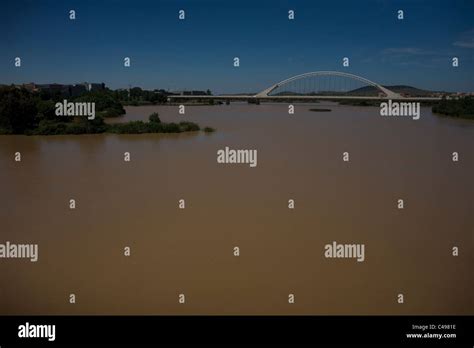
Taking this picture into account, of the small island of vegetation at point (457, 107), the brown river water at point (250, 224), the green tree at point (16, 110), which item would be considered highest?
the green tree at point (16, 110)

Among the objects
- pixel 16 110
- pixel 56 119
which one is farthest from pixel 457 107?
pixel 16 110

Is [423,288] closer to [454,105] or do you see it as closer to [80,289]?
[80,289]

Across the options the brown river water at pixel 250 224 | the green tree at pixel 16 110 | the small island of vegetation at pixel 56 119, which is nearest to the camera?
the brown river water at pixel 250 224

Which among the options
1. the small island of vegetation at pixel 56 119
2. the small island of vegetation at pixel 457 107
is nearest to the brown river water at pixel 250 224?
the small island of vegetation at pixel 457 107

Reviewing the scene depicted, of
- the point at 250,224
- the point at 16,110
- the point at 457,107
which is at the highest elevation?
the point at 16,110

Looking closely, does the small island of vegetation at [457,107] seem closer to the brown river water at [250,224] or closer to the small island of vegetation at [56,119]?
the brown river water at [250,224]

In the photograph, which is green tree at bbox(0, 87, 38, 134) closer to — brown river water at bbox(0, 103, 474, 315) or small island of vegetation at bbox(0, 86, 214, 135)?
small island of vegetation at bbox(0, 86, 214, 135)

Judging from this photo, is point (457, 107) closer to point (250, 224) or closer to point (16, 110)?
point (250, 224)

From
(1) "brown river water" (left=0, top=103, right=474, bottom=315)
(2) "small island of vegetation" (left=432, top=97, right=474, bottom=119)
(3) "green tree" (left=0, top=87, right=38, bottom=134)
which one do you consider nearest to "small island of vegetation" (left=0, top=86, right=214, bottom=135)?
(3) "green tree" (left=0, top=87, right=38, bottom=134)
